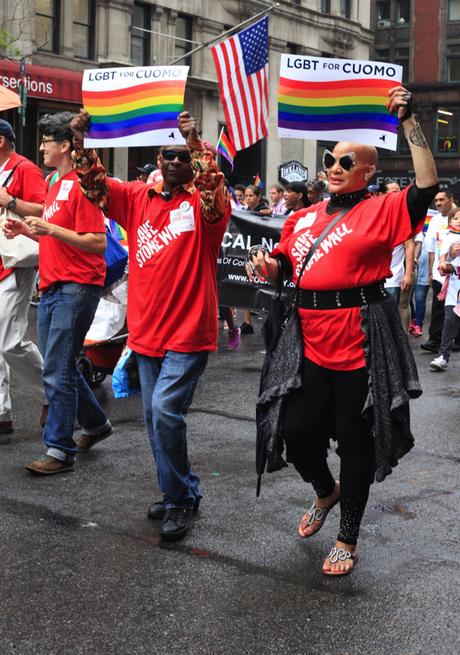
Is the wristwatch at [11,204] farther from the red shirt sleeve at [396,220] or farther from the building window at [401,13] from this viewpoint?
the building window at [401,13]

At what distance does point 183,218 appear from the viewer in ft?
16.5

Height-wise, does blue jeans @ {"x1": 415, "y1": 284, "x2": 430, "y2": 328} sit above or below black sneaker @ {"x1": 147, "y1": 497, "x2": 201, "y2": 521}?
above

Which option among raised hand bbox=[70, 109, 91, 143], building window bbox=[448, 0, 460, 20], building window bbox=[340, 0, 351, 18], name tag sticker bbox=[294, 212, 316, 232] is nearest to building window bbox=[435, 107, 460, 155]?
building window bbox=[448, 0, 460, 20]

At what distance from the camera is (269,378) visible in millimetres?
4773

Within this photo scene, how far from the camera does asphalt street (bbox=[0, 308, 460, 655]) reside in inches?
152

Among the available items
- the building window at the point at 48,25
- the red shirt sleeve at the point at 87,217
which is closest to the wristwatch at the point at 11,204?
the red shirt sleeve at the point at 87,217

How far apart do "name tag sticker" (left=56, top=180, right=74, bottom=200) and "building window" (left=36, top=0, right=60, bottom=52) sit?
73.7ft

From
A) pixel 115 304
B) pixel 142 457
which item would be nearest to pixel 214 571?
pixel 142 457

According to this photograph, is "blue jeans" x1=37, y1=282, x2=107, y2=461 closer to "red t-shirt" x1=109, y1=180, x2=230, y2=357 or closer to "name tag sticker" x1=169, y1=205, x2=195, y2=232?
"red t-shirt" x1=109, y1=180, x2=230, y2=357

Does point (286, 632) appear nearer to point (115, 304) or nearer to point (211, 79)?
point (115, 304)

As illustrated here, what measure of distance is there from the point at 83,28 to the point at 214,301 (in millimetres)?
26146

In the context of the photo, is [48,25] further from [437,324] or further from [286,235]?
[286,235]

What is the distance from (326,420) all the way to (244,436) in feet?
9.01

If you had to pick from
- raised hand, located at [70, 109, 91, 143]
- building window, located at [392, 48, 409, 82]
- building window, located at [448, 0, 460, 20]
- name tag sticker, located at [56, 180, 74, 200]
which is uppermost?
building window, located at [448, 0, 460, 20]
